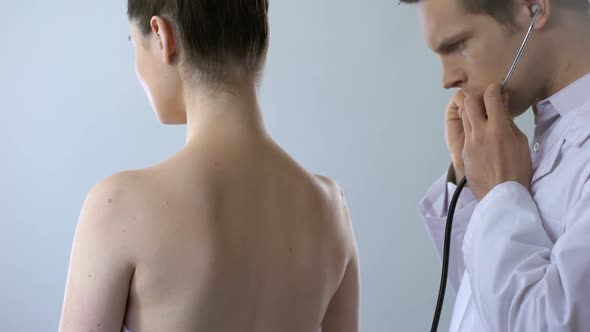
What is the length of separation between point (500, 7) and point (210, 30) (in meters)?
0.43

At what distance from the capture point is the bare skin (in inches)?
30.5

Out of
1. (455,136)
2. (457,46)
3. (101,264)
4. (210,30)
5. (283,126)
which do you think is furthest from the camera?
(283,126)

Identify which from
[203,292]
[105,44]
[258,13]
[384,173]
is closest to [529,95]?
[258,13]

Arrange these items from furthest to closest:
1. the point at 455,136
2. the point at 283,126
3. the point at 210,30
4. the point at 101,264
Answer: the point at 283,126
the point at 455,136
the point at 210,30
the point at 101,264

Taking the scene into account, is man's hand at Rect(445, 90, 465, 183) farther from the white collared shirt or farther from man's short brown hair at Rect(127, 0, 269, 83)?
man's short brown hair at Rect(127, 0, 269, 83)

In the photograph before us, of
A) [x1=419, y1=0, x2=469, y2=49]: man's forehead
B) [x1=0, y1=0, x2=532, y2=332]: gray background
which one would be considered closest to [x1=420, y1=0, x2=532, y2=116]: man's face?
[x1=419, y1=0, x2=469, y2=49]: man's forehead

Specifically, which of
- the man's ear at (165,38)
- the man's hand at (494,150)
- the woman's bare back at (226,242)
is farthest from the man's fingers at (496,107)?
the man's ear at (165,38)

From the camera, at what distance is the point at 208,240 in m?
0.80

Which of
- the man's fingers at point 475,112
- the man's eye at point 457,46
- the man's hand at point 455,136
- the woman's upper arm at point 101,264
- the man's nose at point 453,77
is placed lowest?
the woman's upper arm at point 101,264

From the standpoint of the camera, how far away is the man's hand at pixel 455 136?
1091 millimetres

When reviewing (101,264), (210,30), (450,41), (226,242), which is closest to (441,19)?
(450,41)

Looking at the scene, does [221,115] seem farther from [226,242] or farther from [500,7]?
[500,7]

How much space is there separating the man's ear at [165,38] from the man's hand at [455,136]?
1.65 ft

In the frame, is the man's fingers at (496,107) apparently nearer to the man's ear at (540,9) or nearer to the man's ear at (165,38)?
the man's ear at (540,9)
